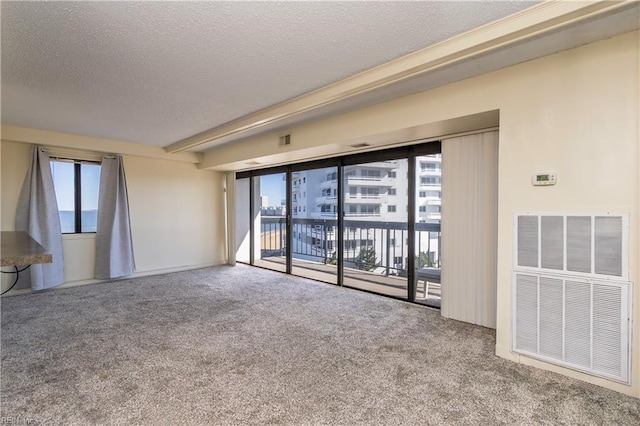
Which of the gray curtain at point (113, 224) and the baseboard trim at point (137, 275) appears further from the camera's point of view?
the gray curtain at point (113, 224)

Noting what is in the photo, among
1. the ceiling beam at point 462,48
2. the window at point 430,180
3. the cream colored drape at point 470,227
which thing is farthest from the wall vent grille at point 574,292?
the window at point 430,180

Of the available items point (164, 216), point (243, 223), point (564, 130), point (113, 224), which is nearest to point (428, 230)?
point (564, 130)

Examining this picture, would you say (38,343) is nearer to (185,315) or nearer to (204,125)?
(185,315)

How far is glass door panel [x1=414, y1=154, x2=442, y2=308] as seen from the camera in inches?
140

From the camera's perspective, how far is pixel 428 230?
3.62 m

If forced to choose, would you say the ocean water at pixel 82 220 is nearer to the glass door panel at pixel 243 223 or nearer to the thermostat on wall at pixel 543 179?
the glass door panel at pixel 243 223

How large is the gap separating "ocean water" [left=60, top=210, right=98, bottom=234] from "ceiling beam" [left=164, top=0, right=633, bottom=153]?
3.65 m

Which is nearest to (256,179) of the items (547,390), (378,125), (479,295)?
(378,125)

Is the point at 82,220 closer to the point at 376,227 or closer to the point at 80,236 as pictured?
the point at 80,236

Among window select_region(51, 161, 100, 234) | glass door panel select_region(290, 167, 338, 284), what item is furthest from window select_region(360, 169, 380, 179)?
window select_region(51, 161, 100, 234)

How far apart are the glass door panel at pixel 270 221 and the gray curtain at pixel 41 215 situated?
3.07 meters

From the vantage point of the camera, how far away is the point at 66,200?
4.56 m

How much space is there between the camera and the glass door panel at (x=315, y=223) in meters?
4.72

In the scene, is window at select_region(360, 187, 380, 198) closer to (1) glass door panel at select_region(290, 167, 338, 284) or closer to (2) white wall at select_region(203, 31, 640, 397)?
(1) glass door panel at select_region(290, 167, 338, 284)
